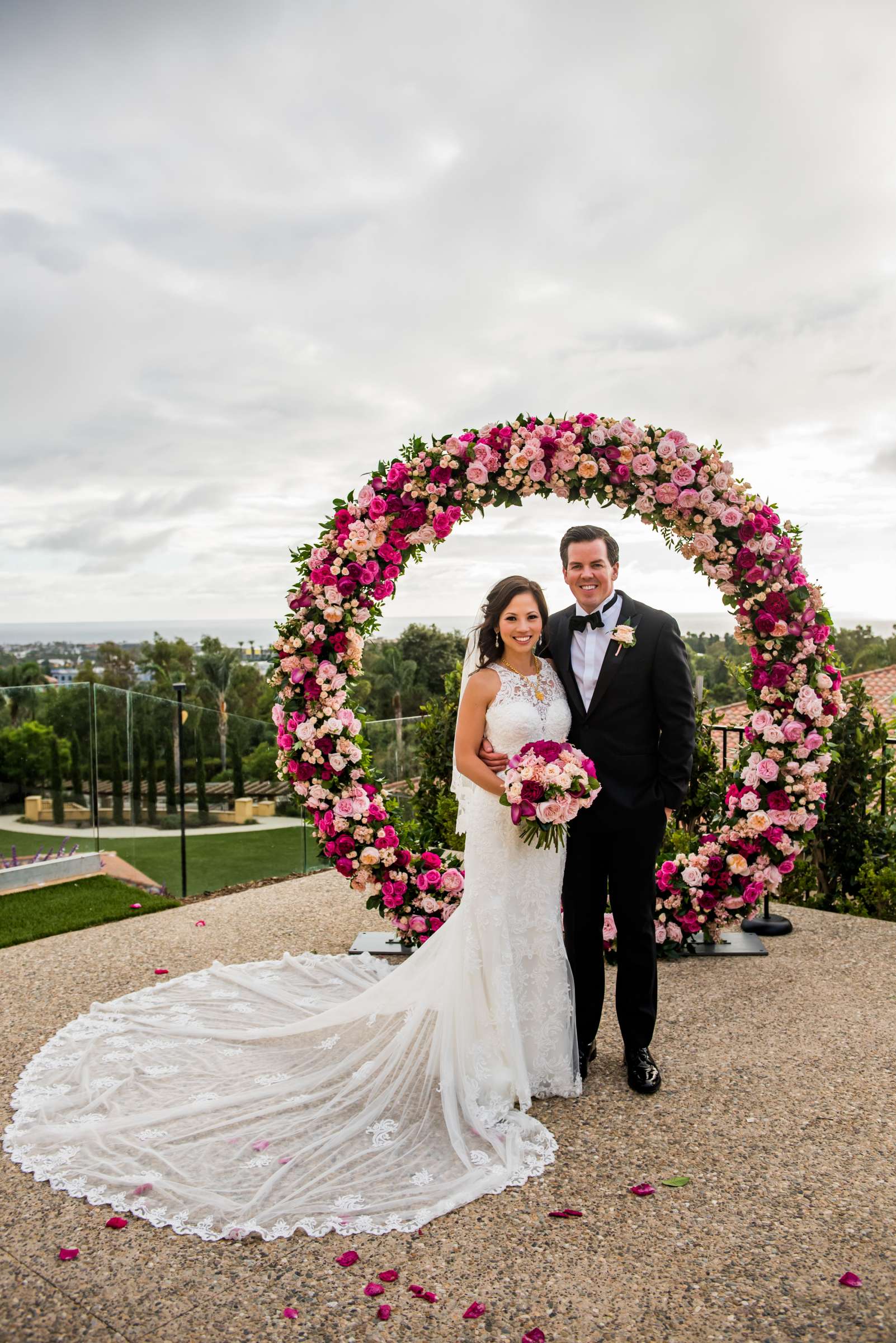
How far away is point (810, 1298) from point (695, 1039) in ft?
6.06

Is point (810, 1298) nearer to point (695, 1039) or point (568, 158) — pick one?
point (695, 1039)

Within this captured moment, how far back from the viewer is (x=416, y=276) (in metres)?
8.93

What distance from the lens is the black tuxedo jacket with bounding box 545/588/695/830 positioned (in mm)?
3689

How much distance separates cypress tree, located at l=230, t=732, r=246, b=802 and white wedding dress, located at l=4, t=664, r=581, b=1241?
4.20 metres

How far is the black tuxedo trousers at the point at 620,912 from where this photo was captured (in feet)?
12.2

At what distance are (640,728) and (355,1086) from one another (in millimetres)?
1864

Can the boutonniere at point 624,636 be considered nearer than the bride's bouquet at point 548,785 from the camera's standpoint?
No

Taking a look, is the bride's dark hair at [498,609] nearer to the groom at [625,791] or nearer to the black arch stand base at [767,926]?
the groom at [625,791]

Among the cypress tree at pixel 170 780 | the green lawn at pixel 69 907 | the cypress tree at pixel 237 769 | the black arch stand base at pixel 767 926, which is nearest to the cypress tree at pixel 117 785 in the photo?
the cypress tree at pixel 170 780

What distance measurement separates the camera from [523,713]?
369cm

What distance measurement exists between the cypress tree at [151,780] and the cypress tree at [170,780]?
3.7 inches

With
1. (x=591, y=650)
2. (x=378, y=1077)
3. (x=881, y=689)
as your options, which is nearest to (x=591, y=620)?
(x=591, y=650)

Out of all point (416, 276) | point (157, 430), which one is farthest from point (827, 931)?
point (157, 430)

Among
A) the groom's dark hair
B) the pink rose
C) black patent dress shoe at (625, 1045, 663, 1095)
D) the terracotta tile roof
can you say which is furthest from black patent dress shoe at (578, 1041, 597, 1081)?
the terracotta tile roof
